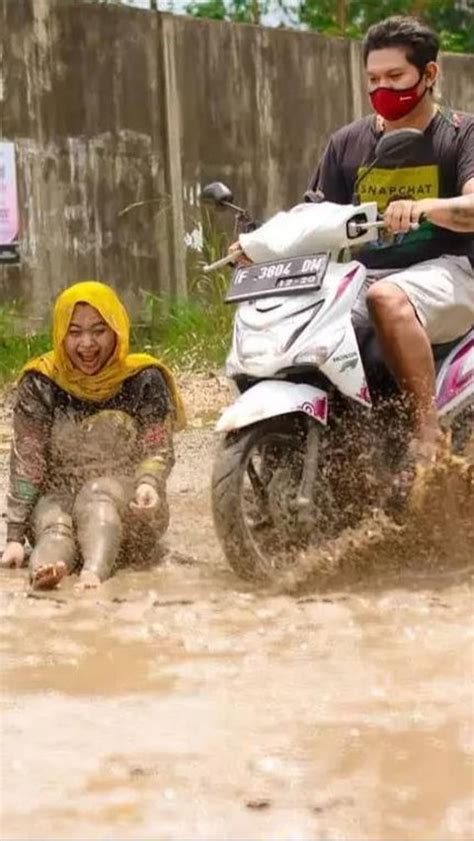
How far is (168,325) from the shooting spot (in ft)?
32.2

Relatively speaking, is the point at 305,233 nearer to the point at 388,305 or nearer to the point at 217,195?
the point at 388,305

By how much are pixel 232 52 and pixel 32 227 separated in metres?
2.13

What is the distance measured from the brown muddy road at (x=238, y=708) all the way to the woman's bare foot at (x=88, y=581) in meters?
0.04

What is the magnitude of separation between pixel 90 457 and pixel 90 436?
0.07 meters

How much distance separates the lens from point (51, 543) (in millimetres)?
4828

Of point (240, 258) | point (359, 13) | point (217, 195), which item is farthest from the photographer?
point (359, 13)

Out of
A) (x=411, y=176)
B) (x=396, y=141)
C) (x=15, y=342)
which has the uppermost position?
(x=396, y=141)

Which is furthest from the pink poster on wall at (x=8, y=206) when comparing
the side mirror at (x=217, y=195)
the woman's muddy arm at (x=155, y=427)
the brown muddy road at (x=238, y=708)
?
the brown muddy road at (x=238, y=708)

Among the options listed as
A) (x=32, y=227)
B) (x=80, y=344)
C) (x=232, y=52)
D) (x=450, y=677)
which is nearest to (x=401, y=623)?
(x=450, y=677)

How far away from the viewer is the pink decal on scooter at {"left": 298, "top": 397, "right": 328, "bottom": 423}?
4.47 metres

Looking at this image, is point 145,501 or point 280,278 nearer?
point 280,278

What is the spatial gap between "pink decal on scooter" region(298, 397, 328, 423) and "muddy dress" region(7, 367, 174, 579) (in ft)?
2.23

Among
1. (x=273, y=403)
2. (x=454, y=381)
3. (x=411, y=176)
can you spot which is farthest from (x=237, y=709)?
(x=411, y=176)

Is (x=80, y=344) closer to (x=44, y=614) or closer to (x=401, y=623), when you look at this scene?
(x=44, y=614)
